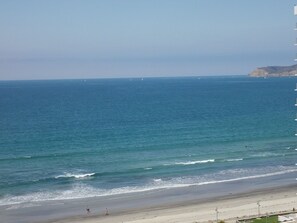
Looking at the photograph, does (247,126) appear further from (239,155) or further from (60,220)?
(60,220)

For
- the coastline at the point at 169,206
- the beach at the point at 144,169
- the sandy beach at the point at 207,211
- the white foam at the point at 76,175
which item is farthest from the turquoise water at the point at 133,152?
the sandy beach at the point at 207,211

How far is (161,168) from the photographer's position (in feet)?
181

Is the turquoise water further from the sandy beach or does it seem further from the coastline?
the sandy beach

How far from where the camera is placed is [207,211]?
40.6 meters

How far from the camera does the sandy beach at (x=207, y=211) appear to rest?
128 feet

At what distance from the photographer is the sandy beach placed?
38.9m

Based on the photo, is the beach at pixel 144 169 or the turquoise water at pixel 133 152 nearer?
the beach at pixel 144 169

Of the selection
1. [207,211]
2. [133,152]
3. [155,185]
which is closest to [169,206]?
[207,211]

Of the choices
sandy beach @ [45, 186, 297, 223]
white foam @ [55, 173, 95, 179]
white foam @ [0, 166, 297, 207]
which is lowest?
sandy beach @ [45, 186, 297, 223]

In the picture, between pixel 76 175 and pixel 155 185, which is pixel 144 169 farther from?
pixel 76 175

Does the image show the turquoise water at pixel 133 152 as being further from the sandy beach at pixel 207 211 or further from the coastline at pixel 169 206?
the sandy beach at pixel 207 211

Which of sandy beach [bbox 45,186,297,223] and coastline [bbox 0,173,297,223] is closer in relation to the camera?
sandy beach [bbox 45,186,297,223]

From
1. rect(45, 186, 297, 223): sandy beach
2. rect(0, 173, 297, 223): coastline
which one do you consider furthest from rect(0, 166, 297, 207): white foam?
rect(45, 186, 297, 223): sandy beach

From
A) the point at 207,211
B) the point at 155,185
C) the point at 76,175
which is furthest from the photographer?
the point at 76,175
